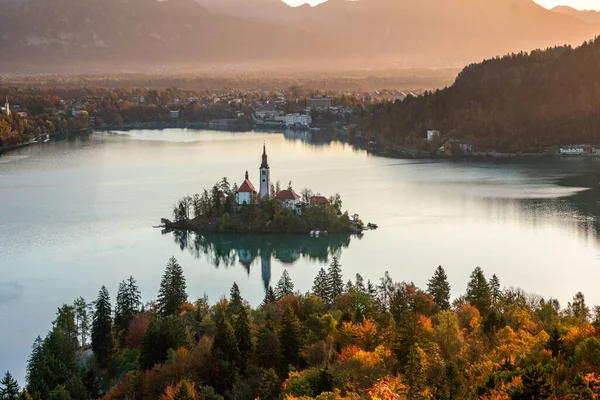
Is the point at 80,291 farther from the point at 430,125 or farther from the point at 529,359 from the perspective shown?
the point at 430,125

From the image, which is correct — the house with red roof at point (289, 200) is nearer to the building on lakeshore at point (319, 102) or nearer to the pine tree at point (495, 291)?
the pine tree at point (495, 291)

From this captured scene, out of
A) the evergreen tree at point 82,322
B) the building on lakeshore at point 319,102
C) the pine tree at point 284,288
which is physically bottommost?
the evergreen tree at point 82,322

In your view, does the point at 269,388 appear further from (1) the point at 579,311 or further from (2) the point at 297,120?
(2) the point at 297,120

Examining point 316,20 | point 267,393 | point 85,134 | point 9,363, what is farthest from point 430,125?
point 316,20

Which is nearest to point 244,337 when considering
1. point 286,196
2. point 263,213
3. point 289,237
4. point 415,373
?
point 415,373

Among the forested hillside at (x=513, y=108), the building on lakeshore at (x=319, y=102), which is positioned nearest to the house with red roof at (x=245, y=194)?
the forested hillside at (x=513, y=108)

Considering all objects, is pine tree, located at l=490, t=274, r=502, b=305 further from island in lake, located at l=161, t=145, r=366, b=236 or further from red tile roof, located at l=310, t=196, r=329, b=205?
red tile roof, located at l=310, t=196, r=329, b=205

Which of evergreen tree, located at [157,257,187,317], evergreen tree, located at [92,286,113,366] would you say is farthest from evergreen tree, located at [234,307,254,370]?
evergreen tree, located at [157,257,187,317]
